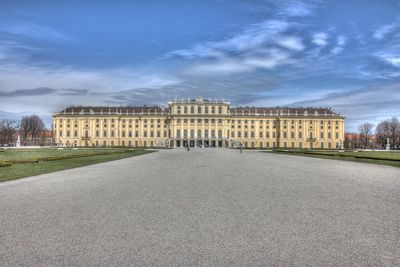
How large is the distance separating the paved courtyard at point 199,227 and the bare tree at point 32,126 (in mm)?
107725

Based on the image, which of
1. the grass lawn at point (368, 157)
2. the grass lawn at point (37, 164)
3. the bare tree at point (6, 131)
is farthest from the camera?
the bare tree at point (6, 131)

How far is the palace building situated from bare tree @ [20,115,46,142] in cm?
572

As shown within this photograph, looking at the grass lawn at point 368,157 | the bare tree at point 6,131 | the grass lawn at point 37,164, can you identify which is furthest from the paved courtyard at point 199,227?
the bare tree at point 6,131

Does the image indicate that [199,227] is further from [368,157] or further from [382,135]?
[382,135]

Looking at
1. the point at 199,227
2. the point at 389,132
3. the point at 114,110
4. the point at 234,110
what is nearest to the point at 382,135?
the point at 389,132

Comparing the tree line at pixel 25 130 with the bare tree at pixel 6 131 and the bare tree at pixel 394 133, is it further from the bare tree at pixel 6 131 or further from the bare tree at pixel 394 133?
the bare tree at pixel 394 133

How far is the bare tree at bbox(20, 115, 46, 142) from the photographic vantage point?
11019 cm

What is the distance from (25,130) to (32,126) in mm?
5463

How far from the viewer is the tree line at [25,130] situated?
97150mm

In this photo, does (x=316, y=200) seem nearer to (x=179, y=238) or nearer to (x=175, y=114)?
(x=179, y=238)

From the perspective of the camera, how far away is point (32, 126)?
375 ft

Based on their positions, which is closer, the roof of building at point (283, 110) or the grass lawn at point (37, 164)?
the grass lawn at point (37, 164)

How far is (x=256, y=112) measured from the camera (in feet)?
394

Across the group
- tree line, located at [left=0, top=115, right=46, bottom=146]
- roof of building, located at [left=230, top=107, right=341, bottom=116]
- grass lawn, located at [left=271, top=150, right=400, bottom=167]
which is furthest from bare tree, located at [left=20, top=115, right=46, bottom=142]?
grass lawn, located at [left=271, top=150, right=400, bottom=167]
